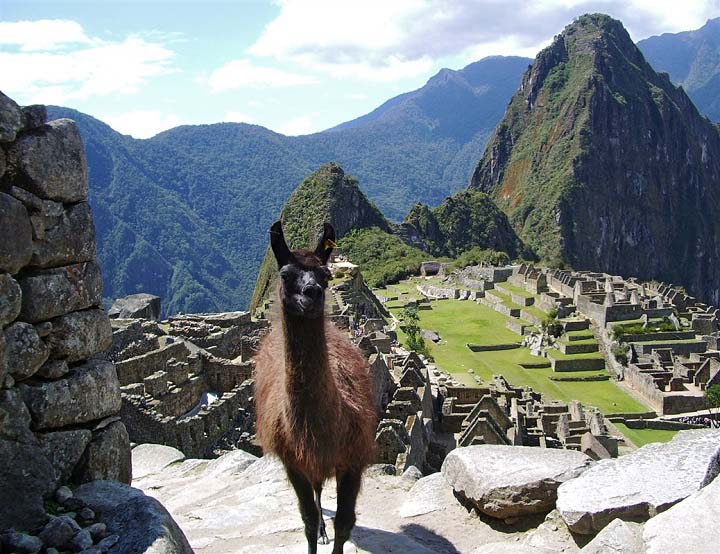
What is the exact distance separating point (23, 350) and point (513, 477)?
3.07m

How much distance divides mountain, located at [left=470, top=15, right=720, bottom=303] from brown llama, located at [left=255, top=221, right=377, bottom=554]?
119 m

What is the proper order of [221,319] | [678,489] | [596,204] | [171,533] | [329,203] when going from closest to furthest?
[171,533] → [678,489] → [221,319] → [329,203] → [596,204]

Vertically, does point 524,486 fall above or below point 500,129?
below

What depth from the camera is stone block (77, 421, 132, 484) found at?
4.17 meters

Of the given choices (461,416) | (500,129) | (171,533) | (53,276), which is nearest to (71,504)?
(171,533)

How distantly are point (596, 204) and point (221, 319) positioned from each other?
125m

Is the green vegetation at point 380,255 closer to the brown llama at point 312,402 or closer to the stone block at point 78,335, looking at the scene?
the brown llama at point 312,402

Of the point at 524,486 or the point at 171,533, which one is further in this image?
the point at 524,486

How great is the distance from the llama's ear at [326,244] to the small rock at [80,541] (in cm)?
196

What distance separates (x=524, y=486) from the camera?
4.52 meters

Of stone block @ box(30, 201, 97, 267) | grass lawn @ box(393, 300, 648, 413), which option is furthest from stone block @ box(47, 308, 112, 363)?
grass lawn @ box(393, 300, 648, 413)

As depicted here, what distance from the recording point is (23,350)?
3830 millimetres

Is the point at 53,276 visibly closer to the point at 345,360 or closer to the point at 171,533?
the point at 171,533

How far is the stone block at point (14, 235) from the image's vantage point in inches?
144
